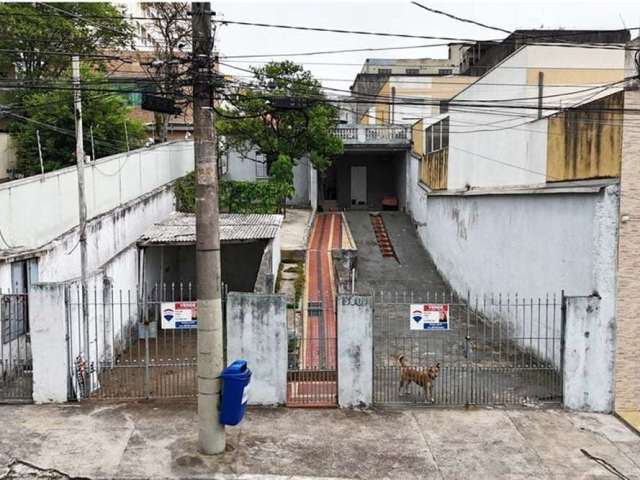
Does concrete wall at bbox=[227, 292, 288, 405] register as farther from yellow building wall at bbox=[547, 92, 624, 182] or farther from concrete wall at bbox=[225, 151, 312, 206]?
concrete wall at bbox=[225, 151, 312, 206]

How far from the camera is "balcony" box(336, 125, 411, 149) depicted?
31641 millimetres

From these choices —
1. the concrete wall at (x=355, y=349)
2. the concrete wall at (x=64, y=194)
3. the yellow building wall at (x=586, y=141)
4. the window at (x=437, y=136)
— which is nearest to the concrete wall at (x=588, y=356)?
the yellow building wall at (x=586, y=141)

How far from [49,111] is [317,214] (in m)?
13.6

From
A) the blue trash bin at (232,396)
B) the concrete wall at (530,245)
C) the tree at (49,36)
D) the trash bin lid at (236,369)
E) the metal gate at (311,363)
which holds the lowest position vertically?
the metal gate at (311,363)

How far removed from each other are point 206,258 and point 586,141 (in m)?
7.42

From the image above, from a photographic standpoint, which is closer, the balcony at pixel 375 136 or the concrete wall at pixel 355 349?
the concrete wall at pixel 355 349

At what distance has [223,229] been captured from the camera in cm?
1819

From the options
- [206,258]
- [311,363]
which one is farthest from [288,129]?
[206,258]

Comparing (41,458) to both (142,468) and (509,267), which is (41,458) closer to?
(142,468)

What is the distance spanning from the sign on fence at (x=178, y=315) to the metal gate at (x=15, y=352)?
219cm

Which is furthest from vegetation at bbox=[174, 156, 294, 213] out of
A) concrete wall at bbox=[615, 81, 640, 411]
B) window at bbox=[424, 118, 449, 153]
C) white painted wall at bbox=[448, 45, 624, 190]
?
concrete wall at bbox=[615, 81, 640, 411]

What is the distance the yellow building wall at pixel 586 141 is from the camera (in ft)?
33.1

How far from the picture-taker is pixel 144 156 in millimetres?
21016

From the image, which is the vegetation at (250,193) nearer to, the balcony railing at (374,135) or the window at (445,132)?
the window at (445,132)
